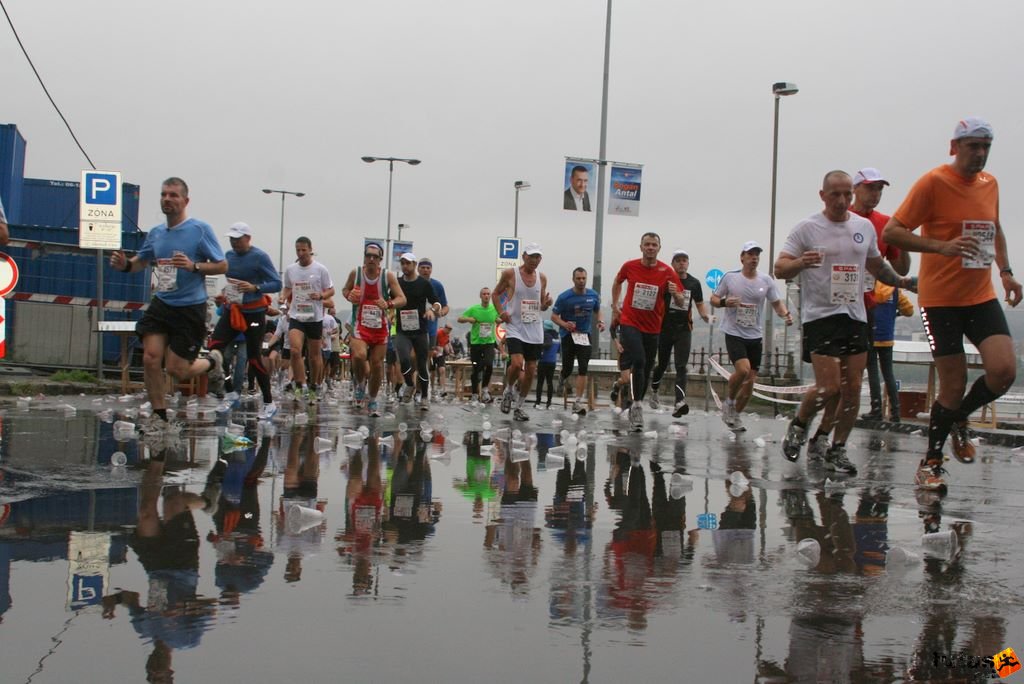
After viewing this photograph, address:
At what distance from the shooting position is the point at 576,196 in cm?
3052

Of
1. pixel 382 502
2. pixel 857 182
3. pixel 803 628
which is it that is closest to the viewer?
pixel 803 628

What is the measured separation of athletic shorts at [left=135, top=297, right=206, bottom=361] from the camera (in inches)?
383

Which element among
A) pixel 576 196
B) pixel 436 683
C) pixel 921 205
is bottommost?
pixel 436 683

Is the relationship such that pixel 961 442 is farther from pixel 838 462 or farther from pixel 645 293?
pixel 645 293

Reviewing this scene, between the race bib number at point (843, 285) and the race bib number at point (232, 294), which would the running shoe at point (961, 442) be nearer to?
the race bib number at point (843, 285)

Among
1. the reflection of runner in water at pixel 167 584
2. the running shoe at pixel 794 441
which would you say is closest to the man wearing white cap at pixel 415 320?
the running shoe at pixel 794 441

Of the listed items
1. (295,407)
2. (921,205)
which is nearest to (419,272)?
(295,407)

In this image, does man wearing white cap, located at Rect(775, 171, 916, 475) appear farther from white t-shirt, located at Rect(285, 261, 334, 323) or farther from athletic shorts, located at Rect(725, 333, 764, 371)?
white t-shirt, located at Rect(285, 261, 334, 323)

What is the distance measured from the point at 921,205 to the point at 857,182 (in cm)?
200

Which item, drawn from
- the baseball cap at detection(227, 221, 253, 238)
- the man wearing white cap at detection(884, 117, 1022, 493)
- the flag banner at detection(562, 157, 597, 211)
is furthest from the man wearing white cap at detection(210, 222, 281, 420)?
the flag banner at detection(562, 157, 597, 211)

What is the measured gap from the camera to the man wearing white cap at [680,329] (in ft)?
48.1

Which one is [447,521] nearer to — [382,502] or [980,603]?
[382,502]

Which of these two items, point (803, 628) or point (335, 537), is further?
point (335, 537)

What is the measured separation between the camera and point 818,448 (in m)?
8.45
